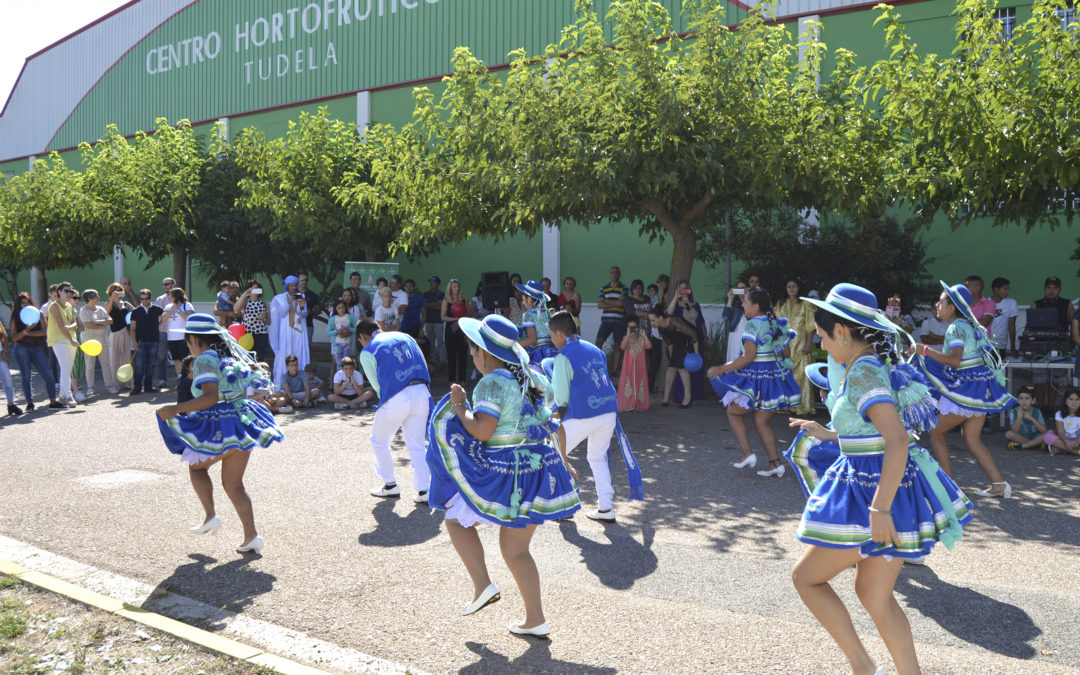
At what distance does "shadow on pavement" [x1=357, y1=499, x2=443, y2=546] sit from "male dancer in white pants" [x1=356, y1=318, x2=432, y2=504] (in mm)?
282

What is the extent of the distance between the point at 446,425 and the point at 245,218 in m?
18.6

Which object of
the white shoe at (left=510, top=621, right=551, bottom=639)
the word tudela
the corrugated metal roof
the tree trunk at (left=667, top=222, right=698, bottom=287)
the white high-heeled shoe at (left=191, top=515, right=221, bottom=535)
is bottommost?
the white shoe at (left=510, top=621, right=551, bottom=639)

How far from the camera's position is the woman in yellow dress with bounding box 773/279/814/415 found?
12219 millimetres

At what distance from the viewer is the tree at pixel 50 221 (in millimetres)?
20672

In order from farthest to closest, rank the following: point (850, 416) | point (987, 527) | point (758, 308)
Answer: point (758, 308) < point (987, 527) < point (850, 416)

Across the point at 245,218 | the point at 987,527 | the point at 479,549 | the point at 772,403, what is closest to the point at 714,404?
the point at 772,403

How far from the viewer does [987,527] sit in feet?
22.5

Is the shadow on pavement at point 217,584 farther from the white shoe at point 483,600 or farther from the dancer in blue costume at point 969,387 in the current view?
the dancer in blue costume at point 969,387

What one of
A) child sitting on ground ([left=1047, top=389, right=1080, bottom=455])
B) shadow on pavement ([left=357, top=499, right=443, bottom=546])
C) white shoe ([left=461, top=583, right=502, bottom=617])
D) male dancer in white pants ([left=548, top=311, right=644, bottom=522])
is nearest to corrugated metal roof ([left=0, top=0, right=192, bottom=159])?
shadow on pavement ([left=357, top=499, right=443, bottom=546])

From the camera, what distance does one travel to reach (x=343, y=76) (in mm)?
27156

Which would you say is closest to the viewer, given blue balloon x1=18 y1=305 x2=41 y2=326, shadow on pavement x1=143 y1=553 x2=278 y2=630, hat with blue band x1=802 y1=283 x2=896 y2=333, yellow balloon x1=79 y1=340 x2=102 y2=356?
hat with blue band x1=802 y1=283 x2=896 y2=333

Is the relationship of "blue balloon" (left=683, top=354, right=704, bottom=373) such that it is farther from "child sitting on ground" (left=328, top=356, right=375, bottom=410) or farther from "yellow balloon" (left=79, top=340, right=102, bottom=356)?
"yellow balloon" (left=79, top=340, right=102, bottom=356)

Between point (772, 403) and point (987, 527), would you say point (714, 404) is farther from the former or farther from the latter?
point (987, 527)

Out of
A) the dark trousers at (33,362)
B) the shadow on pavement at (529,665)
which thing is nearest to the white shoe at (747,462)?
the shadow on pavement at (529,665)
